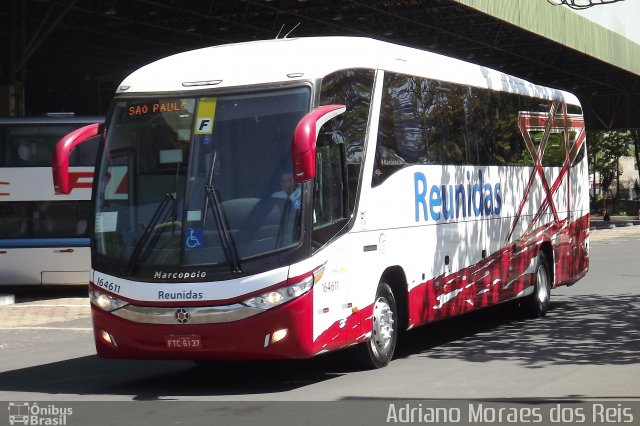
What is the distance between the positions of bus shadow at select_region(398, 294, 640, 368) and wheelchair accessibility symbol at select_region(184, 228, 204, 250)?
143 inches

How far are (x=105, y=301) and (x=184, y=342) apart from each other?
3.12 feet

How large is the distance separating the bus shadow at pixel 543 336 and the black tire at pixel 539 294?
7.2 inches

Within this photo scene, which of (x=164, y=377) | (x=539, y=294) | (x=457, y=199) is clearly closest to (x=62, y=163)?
(x=164, y=377)

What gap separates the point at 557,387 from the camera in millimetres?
10641

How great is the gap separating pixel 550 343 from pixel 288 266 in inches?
194

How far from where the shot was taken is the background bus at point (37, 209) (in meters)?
24.1

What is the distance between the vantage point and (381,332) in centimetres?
1212

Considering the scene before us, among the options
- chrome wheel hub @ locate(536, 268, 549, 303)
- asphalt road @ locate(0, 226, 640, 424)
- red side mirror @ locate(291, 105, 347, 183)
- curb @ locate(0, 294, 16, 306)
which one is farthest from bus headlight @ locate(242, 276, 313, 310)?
curb @ locate(0, 294, 16, 306)

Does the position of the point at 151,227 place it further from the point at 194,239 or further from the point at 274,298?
the point at 274,298

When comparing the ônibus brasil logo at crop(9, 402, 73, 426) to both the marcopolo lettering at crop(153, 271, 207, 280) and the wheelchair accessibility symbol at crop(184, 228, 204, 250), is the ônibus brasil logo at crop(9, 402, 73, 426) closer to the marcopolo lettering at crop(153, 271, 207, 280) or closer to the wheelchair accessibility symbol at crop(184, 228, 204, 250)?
the marcopolo lettering at crop(153, 271, 207, 280)

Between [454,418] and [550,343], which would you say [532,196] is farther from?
[454,418]

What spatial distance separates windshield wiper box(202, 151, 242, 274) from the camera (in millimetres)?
10469

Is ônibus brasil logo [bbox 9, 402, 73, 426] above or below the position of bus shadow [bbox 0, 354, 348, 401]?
above

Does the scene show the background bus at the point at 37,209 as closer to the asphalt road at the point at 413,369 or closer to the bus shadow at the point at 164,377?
the asphalt road at the point at 413,369
